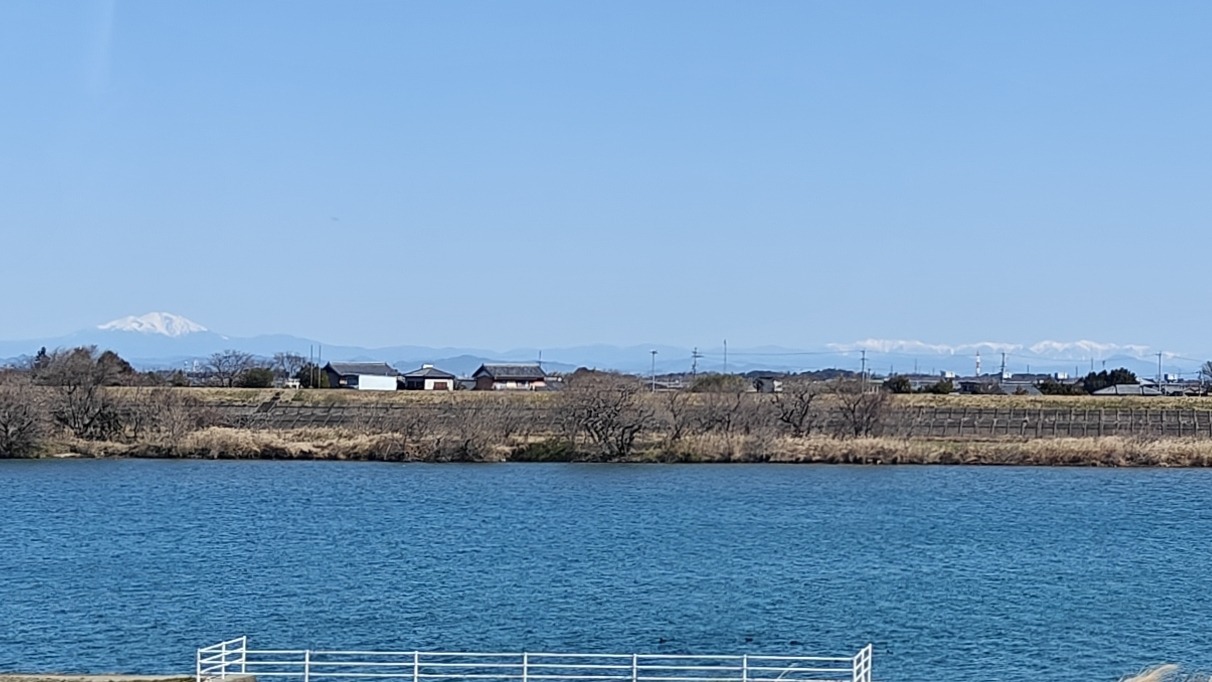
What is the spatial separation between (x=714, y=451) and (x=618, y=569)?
40833mm

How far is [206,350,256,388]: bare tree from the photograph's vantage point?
5160 inches

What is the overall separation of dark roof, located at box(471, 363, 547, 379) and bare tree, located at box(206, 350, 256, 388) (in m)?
23.9

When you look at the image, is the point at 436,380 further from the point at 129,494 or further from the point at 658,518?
the point at 658,518

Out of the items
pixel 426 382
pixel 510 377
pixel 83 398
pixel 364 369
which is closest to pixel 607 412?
pixel 83 398

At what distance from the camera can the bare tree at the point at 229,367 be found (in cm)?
13107

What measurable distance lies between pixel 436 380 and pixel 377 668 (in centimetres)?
12014

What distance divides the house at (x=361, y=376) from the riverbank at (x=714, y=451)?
4426 cm

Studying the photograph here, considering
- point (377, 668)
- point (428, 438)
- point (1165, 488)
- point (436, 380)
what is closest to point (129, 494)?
point (428, 438)

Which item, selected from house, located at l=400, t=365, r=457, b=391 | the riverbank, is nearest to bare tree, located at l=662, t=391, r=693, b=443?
the riverbank

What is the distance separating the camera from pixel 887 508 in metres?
60.8

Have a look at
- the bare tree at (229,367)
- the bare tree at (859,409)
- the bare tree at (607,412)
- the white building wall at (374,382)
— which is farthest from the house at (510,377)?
the bare tree at (607,412)

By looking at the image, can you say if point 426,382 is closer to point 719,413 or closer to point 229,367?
point 229,367

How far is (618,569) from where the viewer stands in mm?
42969

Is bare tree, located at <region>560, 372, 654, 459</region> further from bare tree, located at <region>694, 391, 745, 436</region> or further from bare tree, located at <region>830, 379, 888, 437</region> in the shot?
bare tree, located at <region>830, 379, 888, 437</region>
